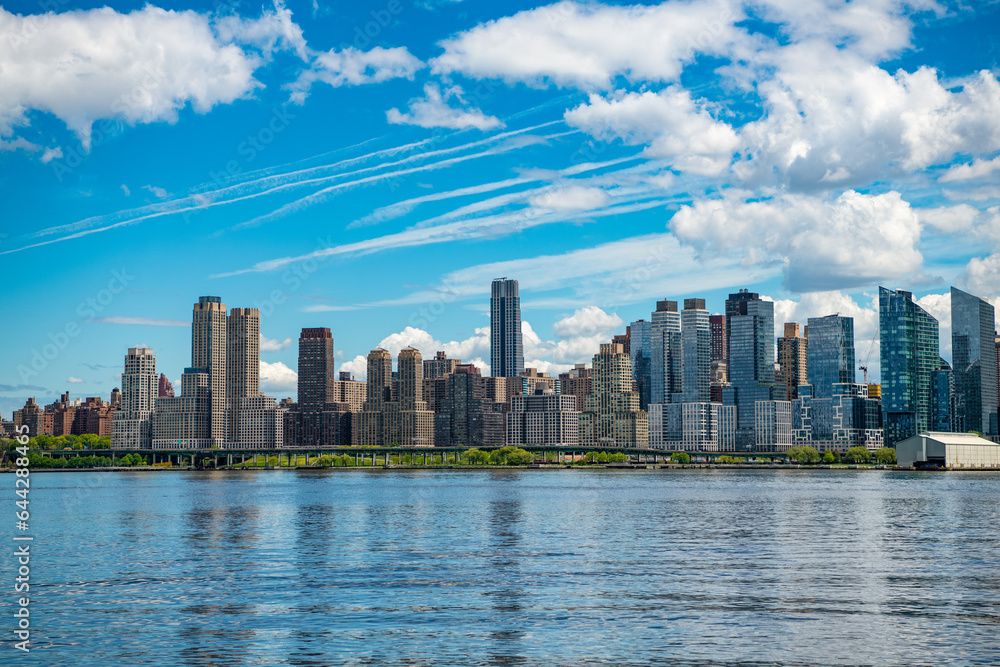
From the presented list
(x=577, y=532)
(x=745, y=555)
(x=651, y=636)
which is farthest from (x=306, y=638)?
(x=577, y=532)

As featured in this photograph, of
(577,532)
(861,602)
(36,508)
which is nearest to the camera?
(861,602)

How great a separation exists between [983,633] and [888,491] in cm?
14038

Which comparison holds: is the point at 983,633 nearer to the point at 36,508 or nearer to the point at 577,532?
the point at 577,532

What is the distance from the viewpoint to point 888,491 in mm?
175875

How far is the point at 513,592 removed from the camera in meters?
53.7

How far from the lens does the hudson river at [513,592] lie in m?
40.7

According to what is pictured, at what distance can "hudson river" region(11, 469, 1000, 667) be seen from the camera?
4072 cm

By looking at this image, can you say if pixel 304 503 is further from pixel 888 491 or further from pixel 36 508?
pixel 888 491

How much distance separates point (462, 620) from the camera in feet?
152

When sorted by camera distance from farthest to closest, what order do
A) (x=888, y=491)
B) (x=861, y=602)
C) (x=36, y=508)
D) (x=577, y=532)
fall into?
(x=888, y=491) → (x=36, y=508) → (x=577, y=532) → (x=861, y=602)

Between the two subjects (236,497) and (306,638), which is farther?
(236,497)

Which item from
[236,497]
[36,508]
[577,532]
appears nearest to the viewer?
[577,532]

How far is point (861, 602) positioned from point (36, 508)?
369ft

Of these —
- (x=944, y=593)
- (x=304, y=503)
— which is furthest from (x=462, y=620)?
(x=304, y=503)
